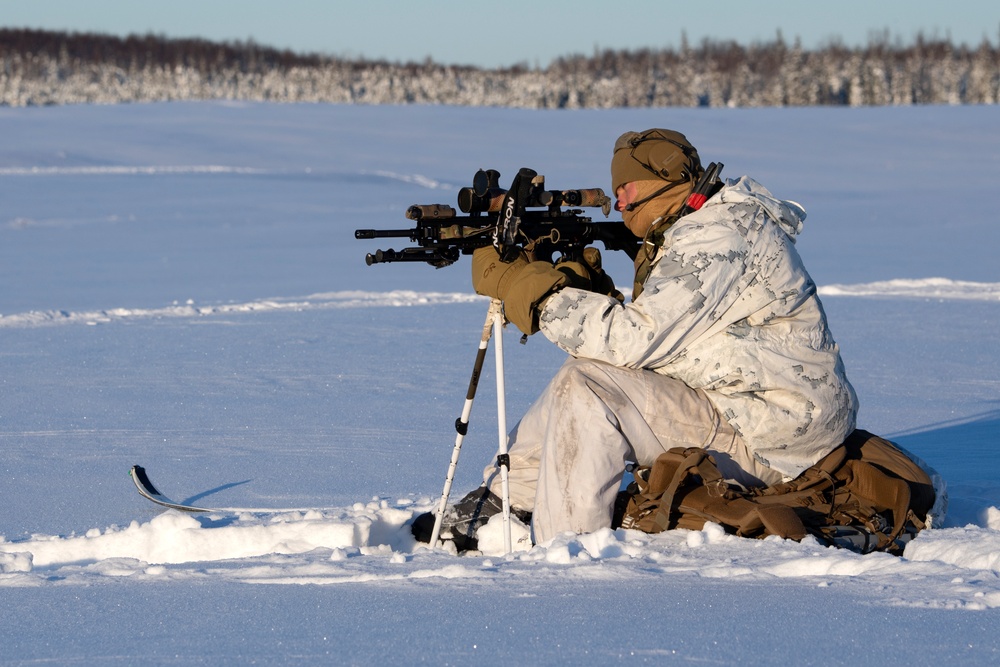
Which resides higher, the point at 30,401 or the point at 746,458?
the point at 746,458

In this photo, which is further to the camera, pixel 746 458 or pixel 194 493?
pixel 194 493

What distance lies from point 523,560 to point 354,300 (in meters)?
6.31

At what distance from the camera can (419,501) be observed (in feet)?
12.8

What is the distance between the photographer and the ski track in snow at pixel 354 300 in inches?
318

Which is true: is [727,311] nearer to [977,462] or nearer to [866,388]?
[977,462]

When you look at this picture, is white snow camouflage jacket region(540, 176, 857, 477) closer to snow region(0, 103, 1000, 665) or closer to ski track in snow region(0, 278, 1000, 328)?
snow region(0, 103, 1000, 665)

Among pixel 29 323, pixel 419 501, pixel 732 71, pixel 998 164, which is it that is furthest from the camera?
pixel 732 71

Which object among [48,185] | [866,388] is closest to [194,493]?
[866,388]

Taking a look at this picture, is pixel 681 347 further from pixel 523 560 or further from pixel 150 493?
pixel 150 493

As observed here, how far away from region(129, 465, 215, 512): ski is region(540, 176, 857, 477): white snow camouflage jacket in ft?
4.62

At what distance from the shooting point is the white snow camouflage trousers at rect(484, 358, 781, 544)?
10.2ft

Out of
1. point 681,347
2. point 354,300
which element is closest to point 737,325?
point 681,347

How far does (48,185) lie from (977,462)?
17.7 meters

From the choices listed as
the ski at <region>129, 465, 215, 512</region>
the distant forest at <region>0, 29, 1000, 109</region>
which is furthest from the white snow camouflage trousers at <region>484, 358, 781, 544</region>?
the distant forest at <region>0, 29, 1000, 109</region>
